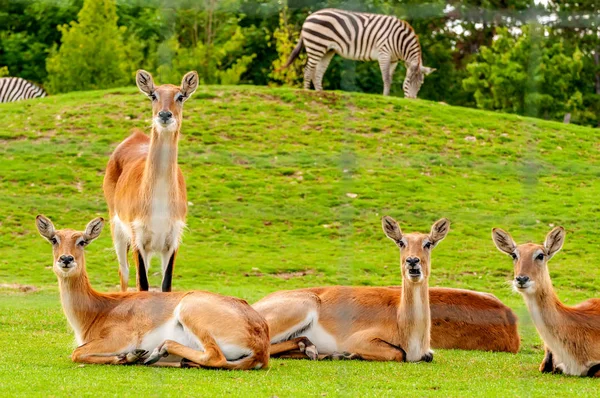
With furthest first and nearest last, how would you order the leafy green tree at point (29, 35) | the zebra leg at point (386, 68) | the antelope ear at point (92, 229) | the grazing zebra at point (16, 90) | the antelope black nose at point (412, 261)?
the leafy green tree at point (29, 35) < the grazing zebra at point (16, 90) < the zebra leg at point (386, 68) < the antelope black nose at point (412, 261) < the antelope ear at point (92, 229)

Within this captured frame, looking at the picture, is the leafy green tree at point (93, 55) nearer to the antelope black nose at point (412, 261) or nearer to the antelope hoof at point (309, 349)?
the antelope hoof at point (309, 349)

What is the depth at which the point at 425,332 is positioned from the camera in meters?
7.35

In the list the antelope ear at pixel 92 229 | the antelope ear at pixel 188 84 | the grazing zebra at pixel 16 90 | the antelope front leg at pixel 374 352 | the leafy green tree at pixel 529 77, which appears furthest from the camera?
the grazing zebra at pixel 16 90

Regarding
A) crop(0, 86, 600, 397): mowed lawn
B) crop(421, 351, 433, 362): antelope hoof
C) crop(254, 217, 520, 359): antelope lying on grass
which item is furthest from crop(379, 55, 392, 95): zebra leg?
crop(421, 351, 433, 362): antelope hoof

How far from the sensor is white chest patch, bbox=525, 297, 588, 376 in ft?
21.6

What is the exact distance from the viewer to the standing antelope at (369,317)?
288 inches

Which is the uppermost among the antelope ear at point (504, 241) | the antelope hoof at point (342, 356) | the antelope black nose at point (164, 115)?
the antelope black nose at point (164, 115)

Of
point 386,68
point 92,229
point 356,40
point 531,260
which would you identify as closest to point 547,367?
point 531,260

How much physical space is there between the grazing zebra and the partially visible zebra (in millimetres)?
7011

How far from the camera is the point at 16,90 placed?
25.0m

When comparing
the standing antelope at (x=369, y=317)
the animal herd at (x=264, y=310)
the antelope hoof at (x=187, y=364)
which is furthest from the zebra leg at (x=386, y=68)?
the antelope hoof at (x=187, y=364)

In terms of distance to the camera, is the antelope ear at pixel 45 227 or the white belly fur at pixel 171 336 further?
the antelope ear at pixel 45 227

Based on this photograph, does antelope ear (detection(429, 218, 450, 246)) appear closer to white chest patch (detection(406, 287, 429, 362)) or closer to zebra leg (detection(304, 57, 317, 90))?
white chest patch (detection(406, 287, 429, 362))

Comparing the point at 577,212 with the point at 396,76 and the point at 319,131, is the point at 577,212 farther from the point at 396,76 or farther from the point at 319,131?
the point at 396,76
